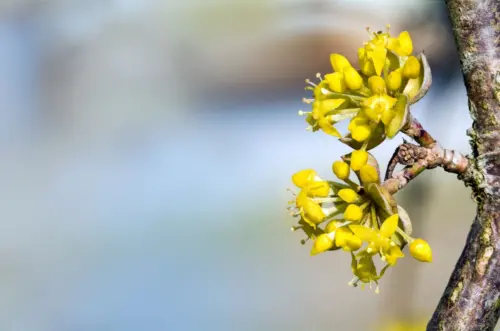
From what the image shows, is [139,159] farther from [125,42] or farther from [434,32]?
[434,32]

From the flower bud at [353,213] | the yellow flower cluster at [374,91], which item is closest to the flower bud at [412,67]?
the yellow flower cluster at [374,91]

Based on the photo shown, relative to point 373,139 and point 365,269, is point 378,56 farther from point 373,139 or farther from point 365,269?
point 365,269

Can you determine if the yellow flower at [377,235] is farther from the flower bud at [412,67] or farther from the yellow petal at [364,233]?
the flower bud at [412,67]

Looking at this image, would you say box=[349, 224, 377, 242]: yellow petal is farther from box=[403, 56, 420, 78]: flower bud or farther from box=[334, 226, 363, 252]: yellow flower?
box=[403, 56, 420, 78]: flower bud

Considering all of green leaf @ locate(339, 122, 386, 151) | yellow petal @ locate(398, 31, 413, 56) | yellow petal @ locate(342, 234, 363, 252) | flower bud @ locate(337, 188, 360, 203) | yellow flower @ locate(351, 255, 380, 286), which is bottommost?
yellow flower @ locate(351, 255, 380, 286)

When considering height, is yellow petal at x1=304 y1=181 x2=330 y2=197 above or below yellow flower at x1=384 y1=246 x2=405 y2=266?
above

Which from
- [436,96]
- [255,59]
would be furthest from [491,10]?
[255,59]

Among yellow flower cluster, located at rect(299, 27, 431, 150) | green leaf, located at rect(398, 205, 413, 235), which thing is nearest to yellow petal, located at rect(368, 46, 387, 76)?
yellow flower cluster, located at rect(299, 27, 431, 150)
